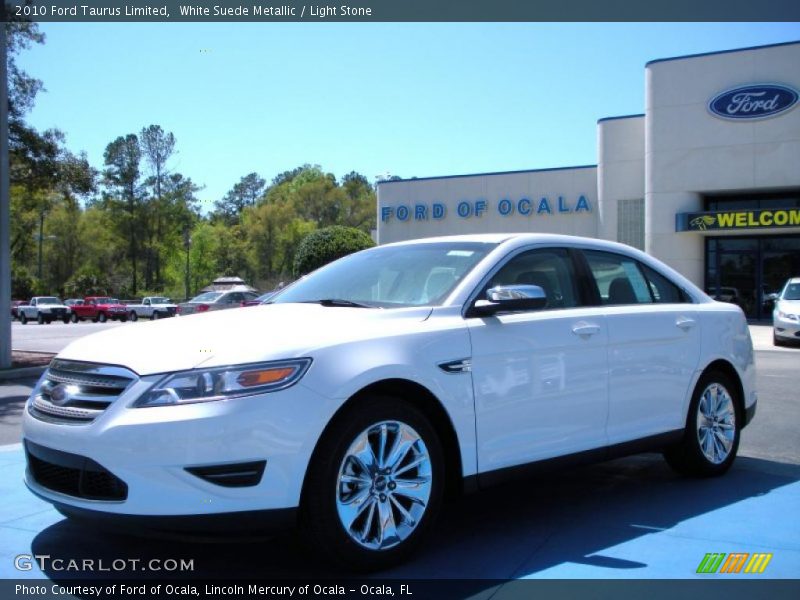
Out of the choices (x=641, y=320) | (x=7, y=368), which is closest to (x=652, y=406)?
(x=641, y=320)

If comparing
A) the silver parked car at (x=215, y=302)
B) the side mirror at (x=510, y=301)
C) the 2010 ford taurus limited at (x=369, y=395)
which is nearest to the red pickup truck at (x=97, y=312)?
the silver parked car at (x=215, y=302)

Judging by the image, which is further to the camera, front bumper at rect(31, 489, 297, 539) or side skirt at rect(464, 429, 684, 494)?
side skirt at rect(464, 429, 684, 494)

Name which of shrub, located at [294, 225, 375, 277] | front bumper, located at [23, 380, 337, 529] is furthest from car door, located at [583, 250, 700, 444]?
shrub, located at [294, 225, 375, 277]

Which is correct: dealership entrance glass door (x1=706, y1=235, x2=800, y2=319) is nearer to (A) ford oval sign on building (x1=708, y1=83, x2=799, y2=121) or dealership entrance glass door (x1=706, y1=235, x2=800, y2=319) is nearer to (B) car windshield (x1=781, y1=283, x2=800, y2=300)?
(A) ford oval sign on building (x1=708, y1=83, x2=799, y2=121)

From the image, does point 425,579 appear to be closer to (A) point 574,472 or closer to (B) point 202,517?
(B) point 202,517

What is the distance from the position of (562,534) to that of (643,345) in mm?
1379

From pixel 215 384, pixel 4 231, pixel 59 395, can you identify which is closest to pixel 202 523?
pixel 215 384

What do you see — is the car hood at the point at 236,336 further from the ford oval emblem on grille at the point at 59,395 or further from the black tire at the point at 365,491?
the black tire at the point at 365,491

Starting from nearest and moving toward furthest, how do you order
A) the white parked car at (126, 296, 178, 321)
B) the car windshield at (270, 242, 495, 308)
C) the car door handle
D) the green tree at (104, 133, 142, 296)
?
the car windshield at (270, 242, 495, 308)
the car door handle
the white parked car at (126, 296, 178, 321)
the green tree at (104, 133, 142, 296)

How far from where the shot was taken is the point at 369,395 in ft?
12.1

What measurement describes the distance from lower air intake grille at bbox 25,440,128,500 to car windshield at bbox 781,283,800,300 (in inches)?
766

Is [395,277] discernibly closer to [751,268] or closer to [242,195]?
[751,268]

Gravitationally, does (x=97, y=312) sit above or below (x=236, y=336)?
below

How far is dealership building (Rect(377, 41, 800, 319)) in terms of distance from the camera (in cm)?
2781
